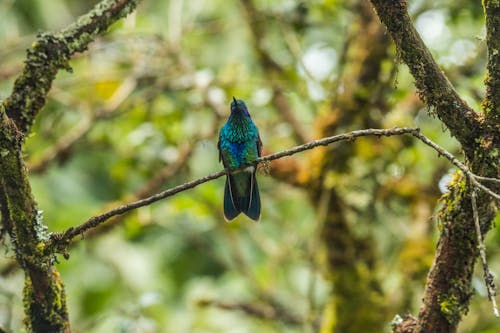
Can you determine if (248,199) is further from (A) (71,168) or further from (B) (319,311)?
(A) (71,168)

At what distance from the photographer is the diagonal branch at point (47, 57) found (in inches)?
111

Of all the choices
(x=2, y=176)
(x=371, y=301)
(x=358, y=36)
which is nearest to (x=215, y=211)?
(x=371, y=301)

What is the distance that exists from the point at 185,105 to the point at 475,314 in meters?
2.57

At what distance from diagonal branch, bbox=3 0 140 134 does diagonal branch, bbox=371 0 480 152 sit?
1.20 meters

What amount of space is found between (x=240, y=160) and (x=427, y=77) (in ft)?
4.92

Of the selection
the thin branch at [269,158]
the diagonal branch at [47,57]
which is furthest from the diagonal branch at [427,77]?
the diagonal branch at [47,57]

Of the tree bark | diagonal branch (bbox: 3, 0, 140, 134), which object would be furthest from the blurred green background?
the tree bark

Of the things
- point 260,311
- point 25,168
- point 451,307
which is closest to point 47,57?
point 25,168

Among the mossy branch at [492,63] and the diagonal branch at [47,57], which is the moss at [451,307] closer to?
the mossy branch at [492,63]

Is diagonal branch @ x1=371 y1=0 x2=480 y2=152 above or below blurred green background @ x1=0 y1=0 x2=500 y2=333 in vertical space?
below

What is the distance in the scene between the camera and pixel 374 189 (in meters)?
4.91

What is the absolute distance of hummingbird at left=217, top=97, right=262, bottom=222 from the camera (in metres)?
3.41

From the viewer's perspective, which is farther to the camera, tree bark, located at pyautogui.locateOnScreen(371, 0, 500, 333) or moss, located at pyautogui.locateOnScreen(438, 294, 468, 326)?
moss, located at pyautogui.locateOnScreen(438, 294, 468, 326)

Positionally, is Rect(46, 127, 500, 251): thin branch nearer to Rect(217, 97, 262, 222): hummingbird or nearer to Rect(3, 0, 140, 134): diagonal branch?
Rect(3, 0, 140, 134): diagonal branch
